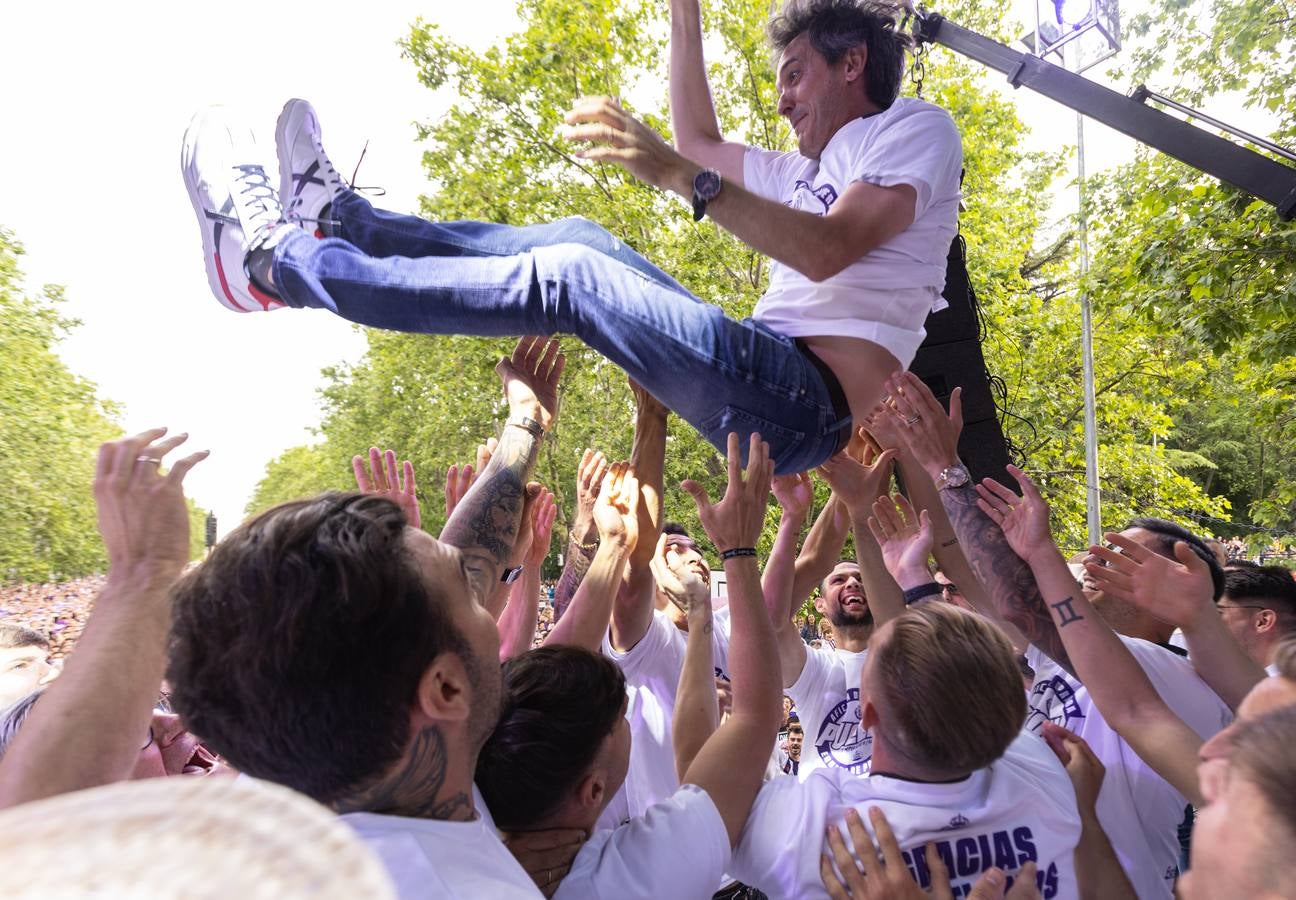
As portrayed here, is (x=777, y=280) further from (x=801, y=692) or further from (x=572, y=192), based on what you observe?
(x=572, y=192)

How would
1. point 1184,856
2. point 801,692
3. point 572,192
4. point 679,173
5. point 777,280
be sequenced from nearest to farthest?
point 679,173 → point 777,280 → point 1184,856 → point 801,692 → point 572,192

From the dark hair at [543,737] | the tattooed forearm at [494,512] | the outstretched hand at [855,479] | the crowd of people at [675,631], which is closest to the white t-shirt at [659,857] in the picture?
the crowd of people at [675,631]

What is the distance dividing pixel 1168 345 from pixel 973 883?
16536 mm

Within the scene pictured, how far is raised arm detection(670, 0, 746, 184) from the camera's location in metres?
2.81

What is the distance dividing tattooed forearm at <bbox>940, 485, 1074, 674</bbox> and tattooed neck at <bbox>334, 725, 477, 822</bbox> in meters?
1.50

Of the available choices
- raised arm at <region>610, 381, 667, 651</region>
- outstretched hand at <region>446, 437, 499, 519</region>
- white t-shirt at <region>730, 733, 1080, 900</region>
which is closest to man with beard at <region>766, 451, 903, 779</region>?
raised arm at <region>610, 381, 667, 651</region>

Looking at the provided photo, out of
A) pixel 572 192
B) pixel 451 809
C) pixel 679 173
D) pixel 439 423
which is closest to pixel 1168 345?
pixel 572 192

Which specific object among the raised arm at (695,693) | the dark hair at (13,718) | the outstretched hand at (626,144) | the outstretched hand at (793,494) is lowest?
the dark hair at (13,718)

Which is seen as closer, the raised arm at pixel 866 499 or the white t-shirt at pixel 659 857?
the white t-shirt at pixel 659 857

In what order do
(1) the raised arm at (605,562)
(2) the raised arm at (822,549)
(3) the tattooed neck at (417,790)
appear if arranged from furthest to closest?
(2) the raised arm at (822,549) → (1) the raised arm at (605,562) → (3) the tattooed neck at (417,790)

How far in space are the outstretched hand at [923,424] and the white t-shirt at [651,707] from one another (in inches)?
30.8

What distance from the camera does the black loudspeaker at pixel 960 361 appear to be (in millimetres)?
4949

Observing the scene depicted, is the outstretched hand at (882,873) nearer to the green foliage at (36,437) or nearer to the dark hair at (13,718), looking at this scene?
the dark hair at (13,718)

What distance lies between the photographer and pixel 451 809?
1320 mm
